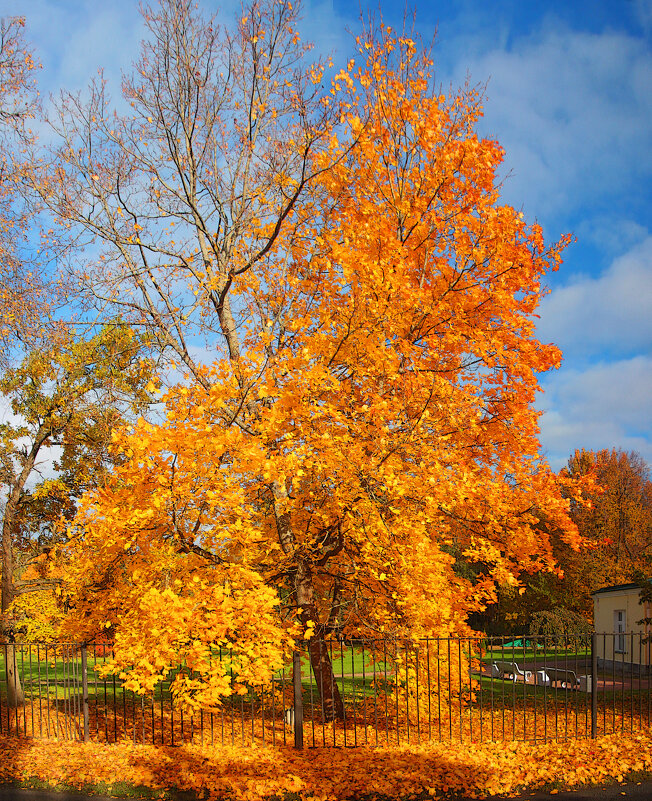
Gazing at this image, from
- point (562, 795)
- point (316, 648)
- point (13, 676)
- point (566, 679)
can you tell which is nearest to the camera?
point (562, 795)

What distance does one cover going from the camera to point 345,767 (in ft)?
26.4

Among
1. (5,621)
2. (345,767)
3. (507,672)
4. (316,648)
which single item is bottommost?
(507,672)

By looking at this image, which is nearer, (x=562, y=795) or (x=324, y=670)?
(x=562, y=795)

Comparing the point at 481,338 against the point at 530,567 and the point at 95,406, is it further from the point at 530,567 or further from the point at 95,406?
the point at 95,406

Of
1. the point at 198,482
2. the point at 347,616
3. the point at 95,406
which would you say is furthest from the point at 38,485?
the point at 198,482

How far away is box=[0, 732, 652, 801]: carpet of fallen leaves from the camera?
738 centimetres

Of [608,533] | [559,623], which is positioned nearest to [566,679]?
[559,623]

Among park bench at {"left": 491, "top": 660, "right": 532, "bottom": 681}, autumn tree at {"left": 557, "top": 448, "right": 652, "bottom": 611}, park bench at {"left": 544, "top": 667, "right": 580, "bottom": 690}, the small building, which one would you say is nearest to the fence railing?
park bench at {"left": 544, "top": 667, "right": 580, "bottom": 690}

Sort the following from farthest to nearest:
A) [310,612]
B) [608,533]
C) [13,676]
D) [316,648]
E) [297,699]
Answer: [608,533]
[13,676]
[316,648]
[310,612]
[297,699]

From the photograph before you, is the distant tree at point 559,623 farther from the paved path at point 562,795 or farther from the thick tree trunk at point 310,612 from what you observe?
the paved path at point 562,795

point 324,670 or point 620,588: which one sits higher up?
point 324,670

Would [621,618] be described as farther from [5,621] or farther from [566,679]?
[5,621]

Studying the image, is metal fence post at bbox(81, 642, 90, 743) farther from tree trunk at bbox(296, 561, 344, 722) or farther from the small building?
the small building

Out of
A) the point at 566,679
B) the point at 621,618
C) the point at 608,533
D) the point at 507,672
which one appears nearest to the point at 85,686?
the point at 566,679
